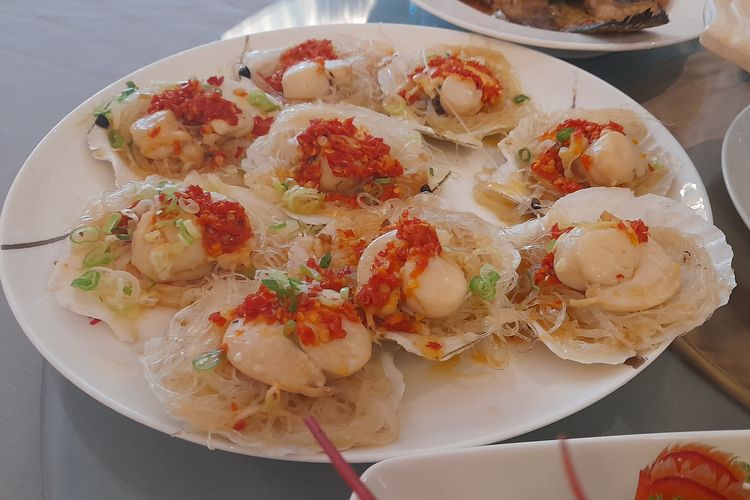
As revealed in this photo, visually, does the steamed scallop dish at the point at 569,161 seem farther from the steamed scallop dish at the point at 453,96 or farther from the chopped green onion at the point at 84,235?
the chopped green onion at the point at 84,235

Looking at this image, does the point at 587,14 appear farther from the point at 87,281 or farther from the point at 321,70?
the point at 87,281

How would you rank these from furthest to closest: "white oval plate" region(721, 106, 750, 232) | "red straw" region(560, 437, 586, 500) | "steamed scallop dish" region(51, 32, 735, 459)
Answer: "white oval plate" region(721, 106, 750, 232)
"steamed scallop dish" region(51, 32, 735, 459)
"red straw" region(560, 437, 586, 500)

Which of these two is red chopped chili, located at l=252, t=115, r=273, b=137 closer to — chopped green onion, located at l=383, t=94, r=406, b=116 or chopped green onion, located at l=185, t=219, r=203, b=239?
chopped green onion, located at l=383, t=94, r=406, b=116

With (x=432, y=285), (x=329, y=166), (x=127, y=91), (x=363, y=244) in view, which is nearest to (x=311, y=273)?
(x=363, y=244)

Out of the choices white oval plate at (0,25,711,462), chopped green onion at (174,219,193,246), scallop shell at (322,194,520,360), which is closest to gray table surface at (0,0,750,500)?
white oval plate at (0,25,711,462)

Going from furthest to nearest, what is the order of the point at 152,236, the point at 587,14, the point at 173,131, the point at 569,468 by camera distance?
the point at 587,14
the point at 173,131
the point at 152,236
the point at 569,468

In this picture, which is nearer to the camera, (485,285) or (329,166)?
(485,285)
